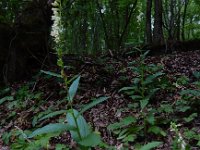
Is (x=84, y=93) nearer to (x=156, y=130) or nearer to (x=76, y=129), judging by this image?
(x=156, y=130)

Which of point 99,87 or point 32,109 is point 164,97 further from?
point 32,109

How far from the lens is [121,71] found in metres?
5.71

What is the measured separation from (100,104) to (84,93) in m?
0.47

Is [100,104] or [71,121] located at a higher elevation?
[71,121]

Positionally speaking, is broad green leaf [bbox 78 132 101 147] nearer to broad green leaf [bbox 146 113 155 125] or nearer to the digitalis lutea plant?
the digitalis lutea plant

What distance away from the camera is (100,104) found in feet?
15.2

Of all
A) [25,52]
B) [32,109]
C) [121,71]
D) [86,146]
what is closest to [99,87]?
[121,71]

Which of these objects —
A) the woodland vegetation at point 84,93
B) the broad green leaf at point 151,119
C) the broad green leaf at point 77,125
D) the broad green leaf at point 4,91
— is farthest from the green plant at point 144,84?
the broad green leaf at point 4,91

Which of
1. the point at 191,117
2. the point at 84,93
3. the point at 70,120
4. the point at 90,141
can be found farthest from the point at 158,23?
the point at 90,141

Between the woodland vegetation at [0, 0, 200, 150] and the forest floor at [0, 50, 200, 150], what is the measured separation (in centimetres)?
1

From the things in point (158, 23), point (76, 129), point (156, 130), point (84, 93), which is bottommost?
point (156, 130)

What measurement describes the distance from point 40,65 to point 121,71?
163 centimetres

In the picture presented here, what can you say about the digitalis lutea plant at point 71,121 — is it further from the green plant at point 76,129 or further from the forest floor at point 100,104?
the forest floor at point 100,104

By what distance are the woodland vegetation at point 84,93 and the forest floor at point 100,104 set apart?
0.03 ft
